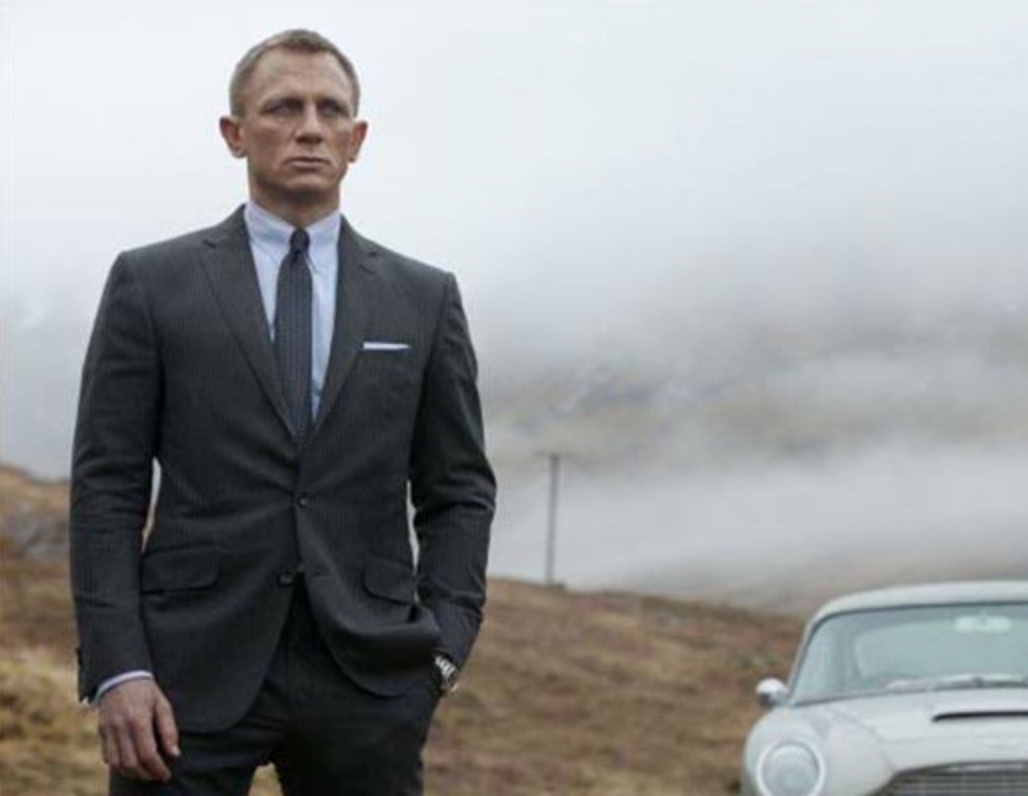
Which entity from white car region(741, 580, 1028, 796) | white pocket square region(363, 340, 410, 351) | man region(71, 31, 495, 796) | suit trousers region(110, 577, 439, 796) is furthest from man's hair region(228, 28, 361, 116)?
white car region(741, 580, 1028, 796)

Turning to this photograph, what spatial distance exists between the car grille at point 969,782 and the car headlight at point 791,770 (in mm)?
315

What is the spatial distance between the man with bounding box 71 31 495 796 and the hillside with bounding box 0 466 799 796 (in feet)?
29.9

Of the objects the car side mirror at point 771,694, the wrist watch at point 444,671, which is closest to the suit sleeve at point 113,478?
the wrist watch at point 444,671

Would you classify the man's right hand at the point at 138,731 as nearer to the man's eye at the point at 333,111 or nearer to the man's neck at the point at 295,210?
the man's neck at the point at 295,210

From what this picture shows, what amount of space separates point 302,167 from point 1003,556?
5761 inches

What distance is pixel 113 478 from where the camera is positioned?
3.84 metres

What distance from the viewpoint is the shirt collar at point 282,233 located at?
400 cm

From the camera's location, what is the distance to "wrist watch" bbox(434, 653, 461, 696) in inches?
153

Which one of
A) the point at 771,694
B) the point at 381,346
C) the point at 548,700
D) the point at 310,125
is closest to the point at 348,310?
the point at 381,346

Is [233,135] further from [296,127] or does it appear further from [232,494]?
[232,494]

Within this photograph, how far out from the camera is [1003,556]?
147 m

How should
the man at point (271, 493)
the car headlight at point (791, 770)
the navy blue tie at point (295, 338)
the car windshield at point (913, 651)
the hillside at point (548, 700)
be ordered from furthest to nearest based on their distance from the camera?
the hillside at point (548, 700) < the car windshield at point (913, 651) < the car headlight at point (791, 770) < the navy blue tie at point (295, 338) < the man at point (271, 493)

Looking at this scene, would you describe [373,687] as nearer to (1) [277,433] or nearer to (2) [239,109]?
(1) [277,433]

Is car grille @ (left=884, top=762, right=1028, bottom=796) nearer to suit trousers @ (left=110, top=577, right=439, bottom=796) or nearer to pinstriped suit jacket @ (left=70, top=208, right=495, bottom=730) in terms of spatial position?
pinstriped suit jacket @ (left=70, top=208, right=495, bottom=730)
